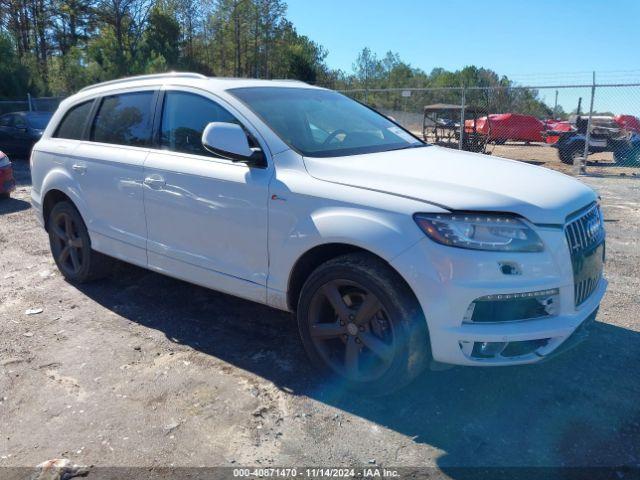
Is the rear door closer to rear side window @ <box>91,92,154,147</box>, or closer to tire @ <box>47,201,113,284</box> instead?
rear side window @ <box>91,92,154,147</box>

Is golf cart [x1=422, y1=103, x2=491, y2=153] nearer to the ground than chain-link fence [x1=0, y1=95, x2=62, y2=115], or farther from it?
nearer to the ground

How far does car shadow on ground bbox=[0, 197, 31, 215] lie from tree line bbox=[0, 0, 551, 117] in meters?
17.8

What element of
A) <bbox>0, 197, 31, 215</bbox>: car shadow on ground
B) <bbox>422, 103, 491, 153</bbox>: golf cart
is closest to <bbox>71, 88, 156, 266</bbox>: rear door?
<bbox>0, 197, 31, 215</bbox>: car shadow on ground

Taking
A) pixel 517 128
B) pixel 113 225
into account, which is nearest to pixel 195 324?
pixel 113 225

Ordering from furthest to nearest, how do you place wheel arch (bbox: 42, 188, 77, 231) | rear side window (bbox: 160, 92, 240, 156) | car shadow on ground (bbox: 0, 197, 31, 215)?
car shadow on ground (bbox: 0, 197, 31, 215) → wheel arch (bbox: 42, 188, 77, 231) → rear side window (bbox: 160, 92, 240, 156)

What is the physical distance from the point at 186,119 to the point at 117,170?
30.1 inches

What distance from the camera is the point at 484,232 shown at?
2.86 m

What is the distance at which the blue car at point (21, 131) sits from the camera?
51.0 ft

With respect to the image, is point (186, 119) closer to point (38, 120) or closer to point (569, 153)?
point (38, 120)

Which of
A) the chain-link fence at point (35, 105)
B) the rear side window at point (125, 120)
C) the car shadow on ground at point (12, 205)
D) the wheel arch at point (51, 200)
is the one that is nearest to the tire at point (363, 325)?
the rear side window at point (125, 120)

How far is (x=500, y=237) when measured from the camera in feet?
9.40

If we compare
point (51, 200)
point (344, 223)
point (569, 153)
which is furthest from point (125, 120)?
point (569, 153)

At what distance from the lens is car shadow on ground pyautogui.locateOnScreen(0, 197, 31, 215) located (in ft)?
29.8

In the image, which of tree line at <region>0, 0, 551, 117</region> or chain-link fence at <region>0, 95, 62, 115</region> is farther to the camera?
tree line at <region>0, 0, 551, 117</region>
